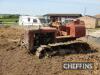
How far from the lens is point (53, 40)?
15055mm

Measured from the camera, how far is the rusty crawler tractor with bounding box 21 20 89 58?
14.1m

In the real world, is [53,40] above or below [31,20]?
above

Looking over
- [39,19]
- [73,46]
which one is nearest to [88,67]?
[73,46]

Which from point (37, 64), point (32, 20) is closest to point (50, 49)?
point (37, 64)

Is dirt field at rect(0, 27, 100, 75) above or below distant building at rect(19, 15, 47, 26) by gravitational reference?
above

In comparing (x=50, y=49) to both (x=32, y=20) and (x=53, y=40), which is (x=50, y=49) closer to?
(x=53, y=40)

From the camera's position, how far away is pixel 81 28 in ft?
51.2

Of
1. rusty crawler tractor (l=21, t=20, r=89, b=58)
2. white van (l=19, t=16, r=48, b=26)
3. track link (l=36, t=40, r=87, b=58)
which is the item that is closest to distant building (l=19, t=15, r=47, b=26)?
white van (l=19, t=16, r=48, b=26)

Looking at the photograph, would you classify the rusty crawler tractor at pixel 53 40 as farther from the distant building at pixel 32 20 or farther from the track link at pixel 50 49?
the distant building at pixel 32 20

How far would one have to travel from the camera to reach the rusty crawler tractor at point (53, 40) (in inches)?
554

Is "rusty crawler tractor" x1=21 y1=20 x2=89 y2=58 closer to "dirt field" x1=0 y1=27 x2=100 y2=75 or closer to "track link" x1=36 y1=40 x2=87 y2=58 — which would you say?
"track link" x1=36 y1=40 x2=87 y2=58

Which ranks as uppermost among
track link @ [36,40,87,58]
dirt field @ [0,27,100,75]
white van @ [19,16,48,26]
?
track link @ [36,40,87,58]

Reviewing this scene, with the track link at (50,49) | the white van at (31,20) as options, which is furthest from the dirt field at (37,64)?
the white van at (31,20)

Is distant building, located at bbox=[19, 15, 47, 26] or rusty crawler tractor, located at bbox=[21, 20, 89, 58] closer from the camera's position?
rusty crawler tractor, located at bbox=[21, 20, 89, 58]
